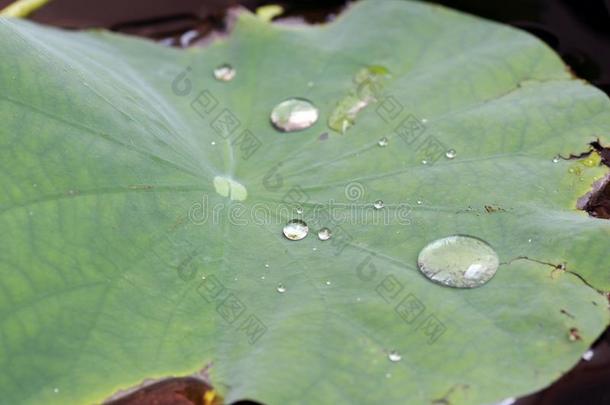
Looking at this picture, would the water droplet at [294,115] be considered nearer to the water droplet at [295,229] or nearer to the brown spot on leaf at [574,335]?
the water droplet at [295,229]

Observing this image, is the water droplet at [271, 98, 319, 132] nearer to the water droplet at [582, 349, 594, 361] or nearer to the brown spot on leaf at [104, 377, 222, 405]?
the brown spot on leaf at [104, 377, 222, 405]

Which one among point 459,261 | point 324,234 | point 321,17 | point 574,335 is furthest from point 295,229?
point 321,17

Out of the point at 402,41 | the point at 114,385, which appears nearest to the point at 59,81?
the point at 114,385

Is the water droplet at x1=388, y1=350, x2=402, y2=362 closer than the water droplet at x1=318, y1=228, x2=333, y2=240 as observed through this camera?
Yes

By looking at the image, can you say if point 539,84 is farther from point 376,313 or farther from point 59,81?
point 59,81

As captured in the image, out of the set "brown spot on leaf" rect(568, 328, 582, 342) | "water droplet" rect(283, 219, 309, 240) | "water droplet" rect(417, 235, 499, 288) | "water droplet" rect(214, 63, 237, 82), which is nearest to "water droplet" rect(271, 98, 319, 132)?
"water droplet" rect(214, 63, 237, 82)

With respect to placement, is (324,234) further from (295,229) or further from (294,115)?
(294,115)
